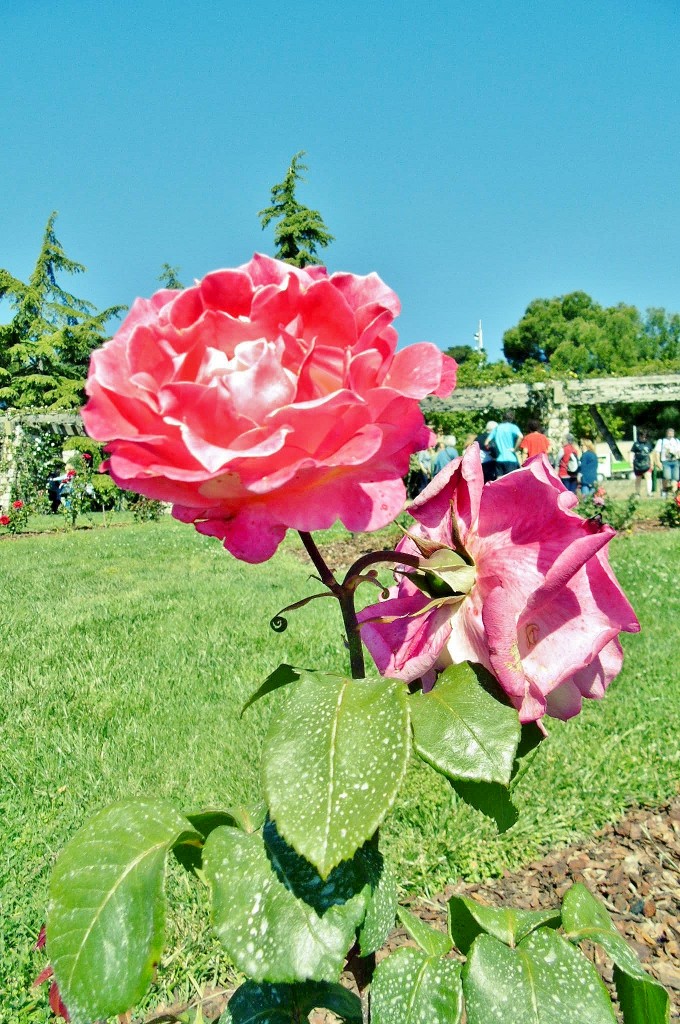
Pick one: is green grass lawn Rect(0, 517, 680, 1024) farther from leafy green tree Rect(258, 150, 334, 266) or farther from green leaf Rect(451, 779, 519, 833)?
leafy green tree Rect(258, 150, 334, 266)

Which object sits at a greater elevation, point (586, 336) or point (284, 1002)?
point (586, 336)

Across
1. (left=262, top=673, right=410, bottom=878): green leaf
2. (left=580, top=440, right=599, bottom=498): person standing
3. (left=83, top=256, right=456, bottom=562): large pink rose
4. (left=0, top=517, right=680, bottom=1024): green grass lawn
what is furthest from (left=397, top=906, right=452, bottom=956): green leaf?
(left=580, top=440, right=599, bottom=498): person standing

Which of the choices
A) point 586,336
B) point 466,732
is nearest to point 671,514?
point 466,732

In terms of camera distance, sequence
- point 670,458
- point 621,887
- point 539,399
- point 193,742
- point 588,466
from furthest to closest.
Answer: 1. point 670,458
2. point 539,399
3. point 588,466
4. point 193,742
5. point 621,887

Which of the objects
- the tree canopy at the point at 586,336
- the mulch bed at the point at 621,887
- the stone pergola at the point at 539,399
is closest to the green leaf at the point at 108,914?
the mulch bed at the point at 621,887

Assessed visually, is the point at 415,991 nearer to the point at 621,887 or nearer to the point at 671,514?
the point at 621,887

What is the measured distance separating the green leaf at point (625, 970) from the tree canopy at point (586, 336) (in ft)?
149

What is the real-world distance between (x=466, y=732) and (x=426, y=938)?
15.0 inches

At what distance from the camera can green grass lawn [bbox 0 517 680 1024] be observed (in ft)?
7.30

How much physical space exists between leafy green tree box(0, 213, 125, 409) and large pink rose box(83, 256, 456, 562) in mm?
24933

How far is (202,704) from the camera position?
3.55 meters

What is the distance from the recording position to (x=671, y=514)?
32.0ft

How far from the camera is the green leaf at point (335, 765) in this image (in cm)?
51

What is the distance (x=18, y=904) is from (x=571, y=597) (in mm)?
2139
